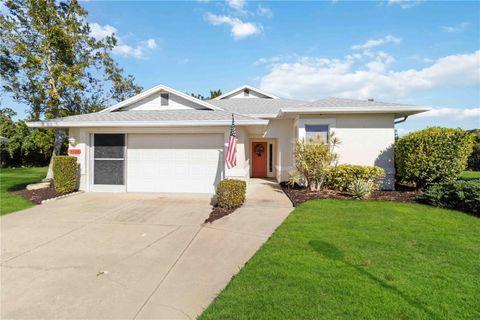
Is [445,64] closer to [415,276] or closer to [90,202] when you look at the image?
[415,276]

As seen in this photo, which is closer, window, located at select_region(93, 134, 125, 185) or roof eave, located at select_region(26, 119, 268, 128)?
roof eave, located at select_region(26, 119, 268, 128)

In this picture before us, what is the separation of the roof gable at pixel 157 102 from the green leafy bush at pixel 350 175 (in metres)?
6.17

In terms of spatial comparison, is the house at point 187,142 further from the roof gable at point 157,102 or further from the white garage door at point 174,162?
the roof gable at point 157,102

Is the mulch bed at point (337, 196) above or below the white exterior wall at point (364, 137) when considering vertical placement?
below

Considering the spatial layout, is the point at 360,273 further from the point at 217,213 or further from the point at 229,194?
the point at 229,194

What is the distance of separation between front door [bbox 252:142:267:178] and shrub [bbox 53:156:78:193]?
379 inches

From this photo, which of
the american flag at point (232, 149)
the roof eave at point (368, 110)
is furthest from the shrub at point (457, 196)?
the american flag at point (232, 149)

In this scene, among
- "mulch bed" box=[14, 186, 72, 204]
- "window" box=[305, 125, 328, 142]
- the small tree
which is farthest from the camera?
"window" box=[305, 125, 328, 142]

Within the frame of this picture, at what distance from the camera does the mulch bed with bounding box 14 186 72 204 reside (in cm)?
853

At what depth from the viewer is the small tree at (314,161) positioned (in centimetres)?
922

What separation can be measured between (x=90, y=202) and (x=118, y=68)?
1257cm

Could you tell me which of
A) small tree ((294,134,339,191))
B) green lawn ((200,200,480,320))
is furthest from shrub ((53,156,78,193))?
small tree ((294,134,339,191))

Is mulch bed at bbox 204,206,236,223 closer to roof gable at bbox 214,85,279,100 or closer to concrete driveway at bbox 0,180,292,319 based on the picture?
concrete driveway at bbox 0,180,292,319

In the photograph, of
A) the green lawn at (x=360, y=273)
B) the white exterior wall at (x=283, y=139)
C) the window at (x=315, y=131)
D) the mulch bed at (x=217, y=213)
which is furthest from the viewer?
the white exterior wall at (x=283, y=139)
